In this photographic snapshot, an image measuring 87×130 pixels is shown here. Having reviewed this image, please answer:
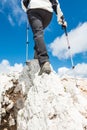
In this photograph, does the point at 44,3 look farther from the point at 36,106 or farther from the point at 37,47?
the point at 36,106

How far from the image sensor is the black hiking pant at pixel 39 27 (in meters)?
12.1

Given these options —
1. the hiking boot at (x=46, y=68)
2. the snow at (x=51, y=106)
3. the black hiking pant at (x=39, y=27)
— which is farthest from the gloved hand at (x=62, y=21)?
the snow at (x=51, y=106)

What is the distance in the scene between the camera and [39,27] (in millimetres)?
12508

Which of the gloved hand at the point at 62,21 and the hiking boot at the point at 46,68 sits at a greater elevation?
the gloved hand at the point at 62,21

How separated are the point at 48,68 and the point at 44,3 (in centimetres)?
292

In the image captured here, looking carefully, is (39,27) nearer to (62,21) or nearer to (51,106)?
(62,21)

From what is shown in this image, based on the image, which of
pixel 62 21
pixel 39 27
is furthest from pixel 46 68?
pixel 62 21

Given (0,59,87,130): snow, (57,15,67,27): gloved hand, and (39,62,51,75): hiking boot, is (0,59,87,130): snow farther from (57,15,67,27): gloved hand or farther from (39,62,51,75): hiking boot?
(57,15,67,27): gloved hand

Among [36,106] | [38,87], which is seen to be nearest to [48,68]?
[38,87]

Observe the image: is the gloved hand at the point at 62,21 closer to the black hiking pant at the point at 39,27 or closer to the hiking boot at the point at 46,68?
the black hiking pant at the point at 39,27

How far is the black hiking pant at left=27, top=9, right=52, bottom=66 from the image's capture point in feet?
39.8

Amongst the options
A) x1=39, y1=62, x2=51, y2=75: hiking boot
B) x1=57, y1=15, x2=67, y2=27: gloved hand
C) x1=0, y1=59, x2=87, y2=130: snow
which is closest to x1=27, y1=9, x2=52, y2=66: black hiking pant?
x1=39, y1=62, x2=51, y2=75: hiking boot

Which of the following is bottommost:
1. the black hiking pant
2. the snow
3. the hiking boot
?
the snow

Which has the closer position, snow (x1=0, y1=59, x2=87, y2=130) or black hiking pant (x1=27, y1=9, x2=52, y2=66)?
snow (x1=0, y1=59, x2=87, y2=130)
